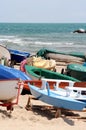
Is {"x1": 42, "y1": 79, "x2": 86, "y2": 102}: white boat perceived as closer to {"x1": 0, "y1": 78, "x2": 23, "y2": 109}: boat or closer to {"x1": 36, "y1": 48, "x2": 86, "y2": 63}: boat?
{"x1": 0, "y1": 78, "x2": 23, "y2": 109}: boat

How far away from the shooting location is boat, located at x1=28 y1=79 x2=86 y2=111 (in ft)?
35.8

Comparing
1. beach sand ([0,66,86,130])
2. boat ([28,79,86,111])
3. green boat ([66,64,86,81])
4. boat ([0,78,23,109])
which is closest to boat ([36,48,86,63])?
green boat ([66,64,86,81])

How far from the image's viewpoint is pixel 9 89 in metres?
10.9

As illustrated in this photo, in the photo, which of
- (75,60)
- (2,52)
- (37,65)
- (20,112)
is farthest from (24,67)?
(75,60)

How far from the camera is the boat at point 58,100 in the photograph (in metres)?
10.9

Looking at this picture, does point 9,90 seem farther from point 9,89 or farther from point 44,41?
point 44,41

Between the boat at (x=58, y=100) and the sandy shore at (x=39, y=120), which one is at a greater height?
the boat at (x=58, y=100)

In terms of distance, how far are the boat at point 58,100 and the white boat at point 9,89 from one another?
34.5 inches

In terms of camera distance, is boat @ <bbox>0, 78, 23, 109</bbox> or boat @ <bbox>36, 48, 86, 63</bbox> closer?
boat @ <bbox>0, 78, 23, 109</bbox>

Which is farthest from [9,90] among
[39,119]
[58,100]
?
[58,100]

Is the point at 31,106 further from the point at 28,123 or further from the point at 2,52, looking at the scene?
the point at 2,52

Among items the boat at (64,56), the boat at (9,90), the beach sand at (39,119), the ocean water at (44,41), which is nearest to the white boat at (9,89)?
the boat at (9,90)

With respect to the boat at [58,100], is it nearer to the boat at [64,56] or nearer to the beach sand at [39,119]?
the beach sand at [39,119]

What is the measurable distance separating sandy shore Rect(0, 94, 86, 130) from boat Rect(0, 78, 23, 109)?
31cm
